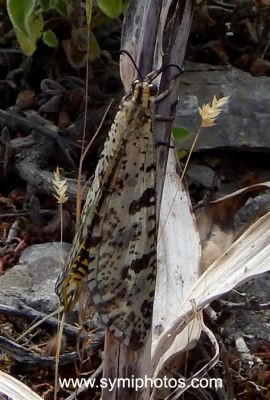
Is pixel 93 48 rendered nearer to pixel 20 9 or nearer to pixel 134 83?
pixel 20 9

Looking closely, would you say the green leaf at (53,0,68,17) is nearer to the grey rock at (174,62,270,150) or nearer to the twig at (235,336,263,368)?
the grey rock at (174,62,270,150)

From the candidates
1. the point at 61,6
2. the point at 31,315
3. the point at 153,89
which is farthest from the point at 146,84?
the point at 61,6

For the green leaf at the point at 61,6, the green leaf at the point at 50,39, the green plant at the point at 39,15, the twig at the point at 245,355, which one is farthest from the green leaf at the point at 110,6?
the twig at the point at 245,355

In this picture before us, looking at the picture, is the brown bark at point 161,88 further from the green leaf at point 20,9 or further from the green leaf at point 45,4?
the green leaf at point 45,4

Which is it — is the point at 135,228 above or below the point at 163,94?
below

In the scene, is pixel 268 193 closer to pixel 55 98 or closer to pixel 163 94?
pixel 55 98

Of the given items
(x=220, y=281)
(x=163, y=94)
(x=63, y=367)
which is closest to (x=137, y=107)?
(x=163, y=94)
